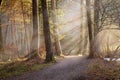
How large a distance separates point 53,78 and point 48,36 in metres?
6.48

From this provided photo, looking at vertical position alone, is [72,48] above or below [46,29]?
below

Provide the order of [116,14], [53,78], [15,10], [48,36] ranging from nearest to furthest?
[53,78] < [48,36] < [116,14] < [15,10]

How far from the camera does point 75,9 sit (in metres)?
38.1

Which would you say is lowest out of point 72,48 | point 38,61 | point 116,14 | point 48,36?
point 72,48

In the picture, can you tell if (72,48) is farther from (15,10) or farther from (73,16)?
(15,10)

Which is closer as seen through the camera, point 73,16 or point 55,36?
point 55,36

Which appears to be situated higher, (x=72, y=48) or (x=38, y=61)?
(x=38, y=61)

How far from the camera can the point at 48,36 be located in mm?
19125

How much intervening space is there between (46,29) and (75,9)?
64.2 ft

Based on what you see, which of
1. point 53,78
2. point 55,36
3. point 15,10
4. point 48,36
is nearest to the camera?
point 53,78

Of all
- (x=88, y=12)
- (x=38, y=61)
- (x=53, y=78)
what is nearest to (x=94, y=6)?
(x=88, y=12)

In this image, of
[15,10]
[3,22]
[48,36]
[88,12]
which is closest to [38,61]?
[48,36]

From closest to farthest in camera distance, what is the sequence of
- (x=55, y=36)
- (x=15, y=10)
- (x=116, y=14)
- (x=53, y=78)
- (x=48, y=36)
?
(x=53, y=78)
(x=48, y=36)
(x=116, y=14)
(x=55, y=36)
(x=15, y=10)

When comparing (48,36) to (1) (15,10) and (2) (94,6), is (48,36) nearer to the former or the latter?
(2) (94,6)
